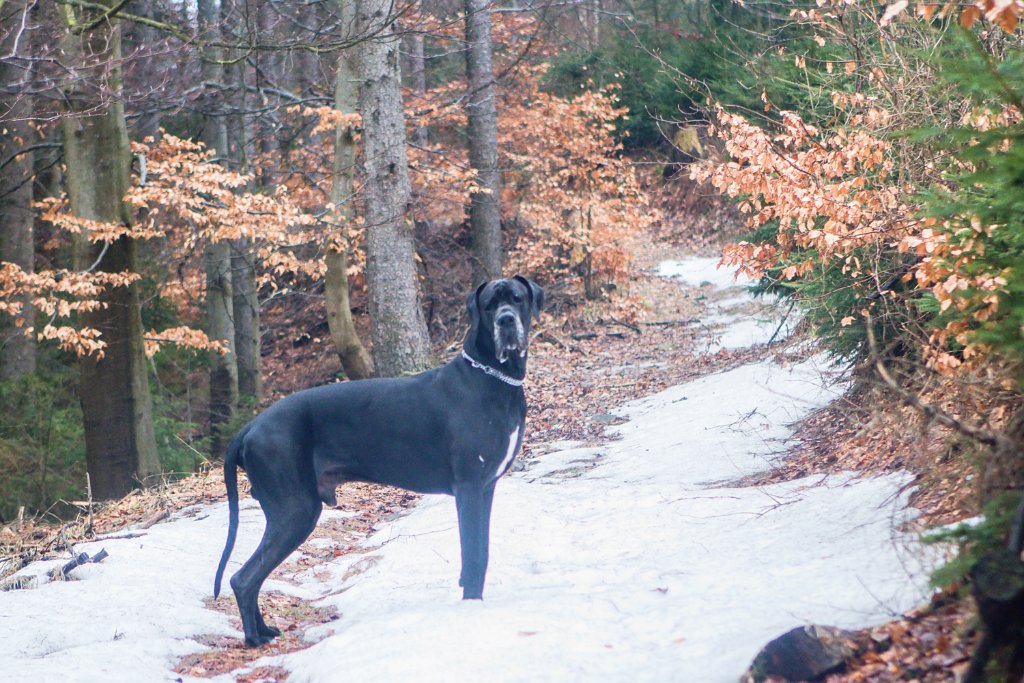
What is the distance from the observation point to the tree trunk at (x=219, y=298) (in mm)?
15469

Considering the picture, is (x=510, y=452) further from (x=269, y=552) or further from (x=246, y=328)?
(x=246, y=328)

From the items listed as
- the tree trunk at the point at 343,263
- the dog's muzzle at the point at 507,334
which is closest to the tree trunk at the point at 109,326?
the tree trunk at the point at 343,263

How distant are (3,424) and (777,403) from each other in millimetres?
9438

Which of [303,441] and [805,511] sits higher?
[303,441]

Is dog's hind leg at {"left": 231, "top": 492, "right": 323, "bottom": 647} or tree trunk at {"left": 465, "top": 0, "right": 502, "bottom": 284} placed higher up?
tree trunk at {"left": 465, "top": 0, "right": 502, "bottom": 284}

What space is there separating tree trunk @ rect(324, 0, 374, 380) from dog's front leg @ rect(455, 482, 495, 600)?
8417mm

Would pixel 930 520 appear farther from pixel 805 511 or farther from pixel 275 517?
pixel 275 517

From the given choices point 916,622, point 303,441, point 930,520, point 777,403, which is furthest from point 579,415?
point 916,622

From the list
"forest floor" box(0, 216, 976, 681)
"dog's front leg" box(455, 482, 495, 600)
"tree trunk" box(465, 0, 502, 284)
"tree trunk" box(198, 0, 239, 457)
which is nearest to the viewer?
"forest floor" box(0, 216, 976, 681)

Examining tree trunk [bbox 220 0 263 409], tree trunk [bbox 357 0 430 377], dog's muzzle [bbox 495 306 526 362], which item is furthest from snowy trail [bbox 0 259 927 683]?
tree trunk [bbox 220 0 263 409]

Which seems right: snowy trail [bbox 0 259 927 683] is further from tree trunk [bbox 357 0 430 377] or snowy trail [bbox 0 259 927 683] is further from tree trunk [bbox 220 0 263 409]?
tree trunk [bbox 220 0 263 409]

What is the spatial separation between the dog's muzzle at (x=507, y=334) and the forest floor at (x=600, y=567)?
144 centimetres

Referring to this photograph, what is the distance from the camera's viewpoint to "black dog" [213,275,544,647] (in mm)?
5570

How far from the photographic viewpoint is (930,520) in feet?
15.1
